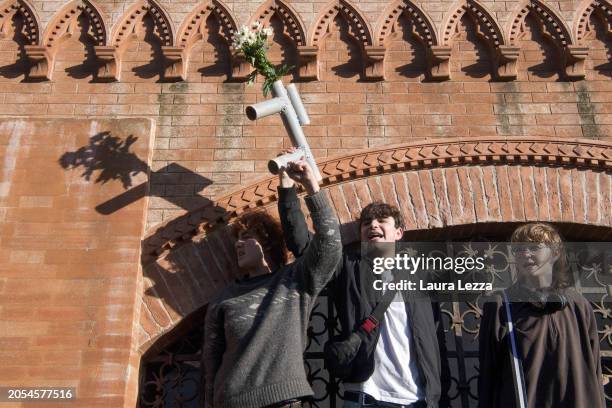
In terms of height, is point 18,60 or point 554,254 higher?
point 18,60

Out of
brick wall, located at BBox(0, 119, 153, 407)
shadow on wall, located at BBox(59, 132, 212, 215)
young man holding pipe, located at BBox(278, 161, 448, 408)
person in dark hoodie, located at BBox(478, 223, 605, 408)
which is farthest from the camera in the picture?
shadow on wall, located at BBox(59, 132, 212, 215)

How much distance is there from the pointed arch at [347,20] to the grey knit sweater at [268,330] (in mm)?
2027

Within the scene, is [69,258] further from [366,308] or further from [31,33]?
[366,308]

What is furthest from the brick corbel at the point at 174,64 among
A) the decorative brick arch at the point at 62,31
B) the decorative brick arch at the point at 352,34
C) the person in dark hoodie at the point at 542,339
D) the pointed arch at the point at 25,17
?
the person in dark hoodie at the point at 542,339

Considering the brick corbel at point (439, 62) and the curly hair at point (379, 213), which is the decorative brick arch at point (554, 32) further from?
the curly hair at point (379, 213)

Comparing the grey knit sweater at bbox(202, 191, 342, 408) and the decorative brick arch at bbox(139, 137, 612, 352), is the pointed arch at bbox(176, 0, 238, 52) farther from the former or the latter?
the grey knit sweater at bbox(202, 191, 342, 408)

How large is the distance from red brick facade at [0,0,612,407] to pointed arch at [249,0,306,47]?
14 mm

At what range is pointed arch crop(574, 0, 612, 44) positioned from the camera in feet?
17.4

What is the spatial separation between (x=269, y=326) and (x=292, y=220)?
68cm

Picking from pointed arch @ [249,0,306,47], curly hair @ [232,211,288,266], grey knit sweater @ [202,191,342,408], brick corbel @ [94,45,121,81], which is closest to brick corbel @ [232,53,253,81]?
pointed arch @ [249,0,306,47]

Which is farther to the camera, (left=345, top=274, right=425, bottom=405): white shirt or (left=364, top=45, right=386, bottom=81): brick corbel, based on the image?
(left=364, top=45, right=386, bottom=81): brick corbel

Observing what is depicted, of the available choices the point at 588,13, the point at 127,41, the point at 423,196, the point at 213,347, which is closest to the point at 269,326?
the point at 213,347

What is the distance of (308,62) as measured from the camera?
5.24m

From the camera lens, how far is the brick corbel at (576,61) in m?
5.18
